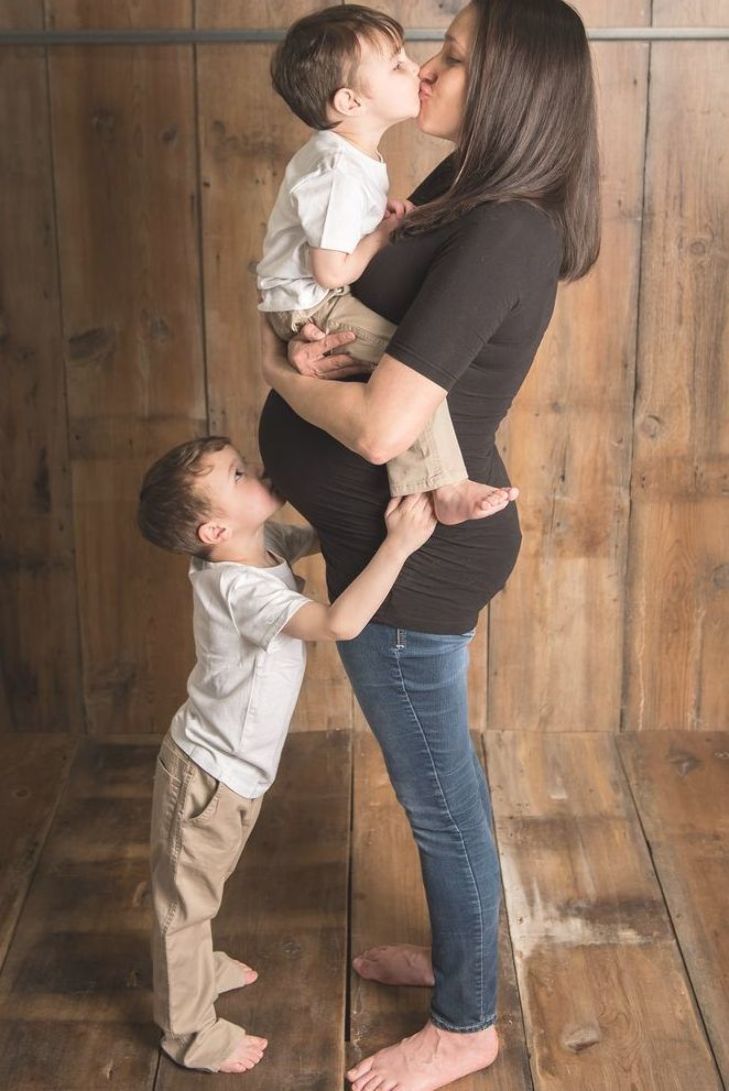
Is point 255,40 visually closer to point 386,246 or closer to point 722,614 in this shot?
point 386,246

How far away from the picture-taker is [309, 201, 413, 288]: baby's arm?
164 cm

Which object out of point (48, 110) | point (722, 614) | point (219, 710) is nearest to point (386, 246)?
point (219, 710)

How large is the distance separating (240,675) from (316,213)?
0.64 m

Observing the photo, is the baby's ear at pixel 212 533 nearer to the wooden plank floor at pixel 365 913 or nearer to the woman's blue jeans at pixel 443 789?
the woman's blue jeans at pixel 443 789

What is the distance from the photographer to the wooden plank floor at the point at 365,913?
1972mm

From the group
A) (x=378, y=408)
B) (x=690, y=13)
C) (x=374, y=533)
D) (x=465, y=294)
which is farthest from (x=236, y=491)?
(x=690, y=13)

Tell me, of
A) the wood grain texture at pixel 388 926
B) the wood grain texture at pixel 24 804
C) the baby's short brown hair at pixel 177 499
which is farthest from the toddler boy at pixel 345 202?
the wood grain texture at pixel 24 804

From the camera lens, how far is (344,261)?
5.38 ft

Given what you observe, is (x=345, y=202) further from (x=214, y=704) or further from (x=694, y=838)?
(x=694, y=838)

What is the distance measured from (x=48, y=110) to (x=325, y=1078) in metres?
1.79

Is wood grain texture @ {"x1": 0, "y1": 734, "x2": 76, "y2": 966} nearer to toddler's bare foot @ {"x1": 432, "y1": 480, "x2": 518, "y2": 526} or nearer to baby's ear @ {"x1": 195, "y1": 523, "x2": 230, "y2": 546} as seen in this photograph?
baby's ear @ {"x1": 195, "y1": 523, "x2": 230, "y2": 546}

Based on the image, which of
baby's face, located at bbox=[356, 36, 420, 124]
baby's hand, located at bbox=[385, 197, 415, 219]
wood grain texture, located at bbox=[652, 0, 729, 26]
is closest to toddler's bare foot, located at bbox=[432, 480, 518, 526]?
baby's hand, located at bbox=[385, 197, 415, 219]

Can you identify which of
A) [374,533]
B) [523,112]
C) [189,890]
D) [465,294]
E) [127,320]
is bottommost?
[189,890]

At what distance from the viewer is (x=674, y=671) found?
286cm
